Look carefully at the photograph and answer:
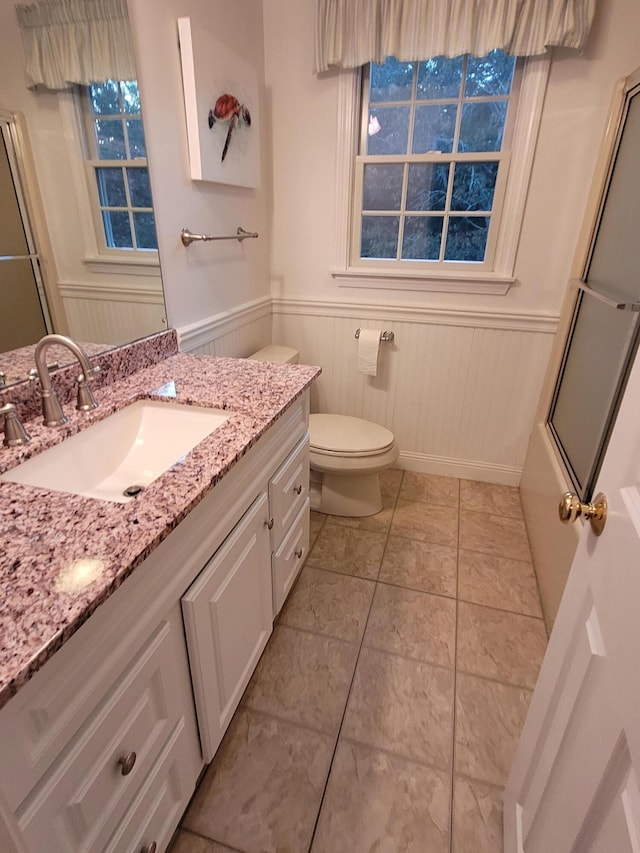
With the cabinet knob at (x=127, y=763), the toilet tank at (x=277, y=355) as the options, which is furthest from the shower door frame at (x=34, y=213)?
the toilet tank at (x=277, y=355)

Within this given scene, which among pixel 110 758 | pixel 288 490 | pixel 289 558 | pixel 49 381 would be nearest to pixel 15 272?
pixel 49 381

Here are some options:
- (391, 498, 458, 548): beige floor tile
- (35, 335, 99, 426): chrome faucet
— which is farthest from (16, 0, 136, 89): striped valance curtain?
(391, 498, 458, 548): beige floor tile

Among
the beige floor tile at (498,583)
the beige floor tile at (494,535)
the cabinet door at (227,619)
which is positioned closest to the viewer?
the cabinet door at (227,619)

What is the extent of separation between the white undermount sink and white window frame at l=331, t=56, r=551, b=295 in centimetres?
140

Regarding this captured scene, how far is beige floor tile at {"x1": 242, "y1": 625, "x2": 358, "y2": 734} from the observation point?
1332 millimetres

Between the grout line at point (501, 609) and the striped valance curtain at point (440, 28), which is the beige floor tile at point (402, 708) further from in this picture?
the striped valance curtain at point (440, 28)

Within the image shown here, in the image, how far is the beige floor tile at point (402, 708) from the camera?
125cm

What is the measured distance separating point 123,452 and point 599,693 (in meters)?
1.10

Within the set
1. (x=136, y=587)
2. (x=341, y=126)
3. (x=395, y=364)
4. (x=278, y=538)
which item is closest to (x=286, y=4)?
(x=341, y=126)

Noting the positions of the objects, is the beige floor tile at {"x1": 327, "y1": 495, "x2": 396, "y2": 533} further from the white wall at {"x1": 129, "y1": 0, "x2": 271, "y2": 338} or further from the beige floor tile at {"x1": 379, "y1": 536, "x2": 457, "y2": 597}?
the white wall at {"x1": 129, "y1": 0, "x2": 271, "y2": 338}

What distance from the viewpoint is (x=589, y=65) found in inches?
67.6

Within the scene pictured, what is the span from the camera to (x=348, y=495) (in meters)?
2.17

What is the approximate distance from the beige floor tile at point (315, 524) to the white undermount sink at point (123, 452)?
1.02 meters

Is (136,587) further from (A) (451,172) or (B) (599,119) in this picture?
(B) (599,119)
